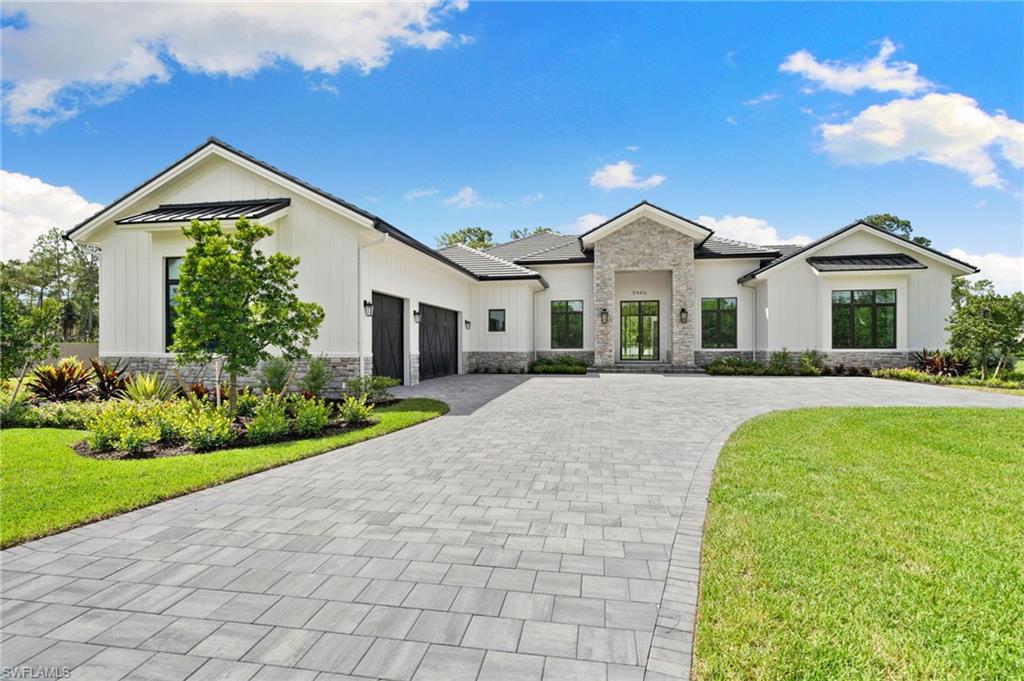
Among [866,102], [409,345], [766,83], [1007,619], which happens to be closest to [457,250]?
[409,345]

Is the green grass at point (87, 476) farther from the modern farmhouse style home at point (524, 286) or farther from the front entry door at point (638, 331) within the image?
the front entry door at point (638, 331)

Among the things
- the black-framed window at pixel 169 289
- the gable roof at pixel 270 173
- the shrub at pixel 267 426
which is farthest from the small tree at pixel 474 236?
the shrub at pixel 267 426

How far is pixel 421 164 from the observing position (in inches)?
734

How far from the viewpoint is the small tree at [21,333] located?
8672mm

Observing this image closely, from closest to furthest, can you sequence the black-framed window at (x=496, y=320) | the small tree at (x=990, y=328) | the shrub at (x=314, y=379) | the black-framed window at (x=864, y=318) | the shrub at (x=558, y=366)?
the shrub at (x=314, y=379) → the small tree at (x=990, y=328) → the black-framed window at (x=864, y=318) → the shrub at (x=558, y=366) → the black-framed window at (x=496, y=320)

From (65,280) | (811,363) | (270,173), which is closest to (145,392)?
(270,173)

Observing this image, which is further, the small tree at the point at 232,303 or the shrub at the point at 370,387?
the shrub at the point at 370,387

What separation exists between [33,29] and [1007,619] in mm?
12434

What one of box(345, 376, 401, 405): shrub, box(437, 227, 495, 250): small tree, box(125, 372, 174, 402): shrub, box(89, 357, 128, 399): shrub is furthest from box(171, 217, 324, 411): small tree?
box(437, 227, 495, 250): small tree

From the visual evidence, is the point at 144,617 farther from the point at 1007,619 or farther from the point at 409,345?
the point at 409,345

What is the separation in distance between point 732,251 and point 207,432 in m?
21.0

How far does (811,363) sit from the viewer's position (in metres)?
18.7

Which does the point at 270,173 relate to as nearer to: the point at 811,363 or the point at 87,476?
the point at 87,476

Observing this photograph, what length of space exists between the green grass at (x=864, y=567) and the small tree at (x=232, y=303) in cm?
730
